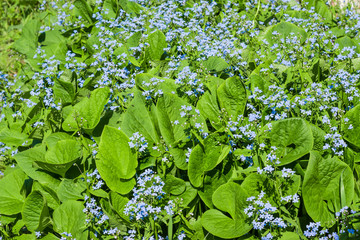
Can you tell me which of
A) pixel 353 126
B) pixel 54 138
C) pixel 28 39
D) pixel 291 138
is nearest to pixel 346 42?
pixel 353 126

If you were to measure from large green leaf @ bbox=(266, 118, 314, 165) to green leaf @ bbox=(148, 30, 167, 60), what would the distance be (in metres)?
1.95

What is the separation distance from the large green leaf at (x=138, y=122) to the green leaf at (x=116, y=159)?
7.3 inches

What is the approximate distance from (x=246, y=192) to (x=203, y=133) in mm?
753

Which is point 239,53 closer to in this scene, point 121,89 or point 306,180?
point 121,89

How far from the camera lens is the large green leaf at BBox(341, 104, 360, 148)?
3.67 metres

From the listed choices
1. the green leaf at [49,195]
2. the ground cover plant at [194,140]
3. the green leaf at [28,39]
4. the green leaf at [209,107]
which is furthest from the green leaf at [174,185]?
the green leaf at [28,39]

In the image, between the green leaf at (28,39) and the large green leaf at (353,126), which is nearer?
the large green leaf at (353,126)

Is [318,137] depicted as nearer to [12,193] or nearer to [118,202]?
[118,202]

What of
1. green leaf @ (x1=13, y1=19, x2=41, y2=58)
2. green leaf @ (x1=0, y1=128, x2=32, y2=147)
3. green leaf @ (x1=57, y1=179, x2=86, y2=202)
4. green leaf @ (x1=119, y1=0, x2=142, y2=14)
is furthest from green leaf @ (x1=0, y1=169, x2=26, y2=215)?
green leaf @ (x1=119, y1=0, x2=142, y2=14)

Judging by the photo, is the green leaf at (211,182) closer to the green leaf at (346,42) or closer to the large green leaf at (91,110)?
the large green leaf at (91,110)

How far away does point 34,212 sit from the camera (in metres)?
3.84

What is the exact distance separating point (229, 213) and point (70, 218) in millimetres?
1451

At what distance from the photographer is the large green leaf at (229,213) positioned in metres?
3.24

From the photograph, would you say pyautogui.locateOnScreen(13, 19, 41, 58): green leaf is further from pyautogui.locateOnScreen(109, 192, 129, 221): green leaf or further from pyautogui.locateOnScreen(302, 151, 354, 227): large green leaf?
pyautogui.locateOnScreen(302, 151, 354, 227): large green leaf
